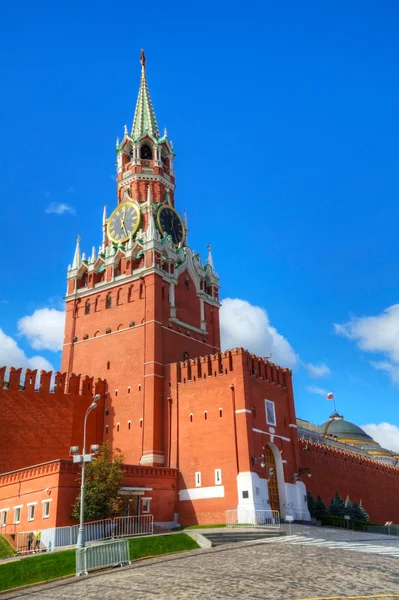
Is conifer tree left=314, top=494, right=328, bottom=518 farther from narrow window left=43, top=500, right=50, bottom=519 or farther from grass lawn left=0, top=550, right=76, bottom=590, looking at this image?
grass lawn left=0, top=550, right=76, bottom=590

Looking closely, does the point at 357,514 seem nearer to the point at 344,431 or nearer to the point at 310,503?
the point at 310,503

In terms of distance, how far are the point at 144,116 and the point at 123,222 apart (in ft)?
47.9

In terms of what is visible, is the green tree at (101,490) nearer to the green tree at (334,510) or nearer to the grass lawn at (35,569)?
the grass lawn at (35,569)

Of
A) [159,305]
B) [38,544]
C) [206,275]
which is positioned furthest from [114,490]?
[206,275]

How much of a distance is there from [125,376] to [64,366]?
23.6 ft

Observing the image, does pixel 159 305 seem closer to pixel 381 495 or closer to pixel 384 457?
pixel 381 495

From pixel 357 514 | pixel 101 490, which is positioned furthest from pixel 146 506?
pixel 357 514

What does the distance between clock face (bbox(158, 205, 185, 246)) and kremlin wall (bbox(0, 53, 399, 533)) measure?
14 cm

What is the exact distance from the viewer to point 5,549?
31516mm

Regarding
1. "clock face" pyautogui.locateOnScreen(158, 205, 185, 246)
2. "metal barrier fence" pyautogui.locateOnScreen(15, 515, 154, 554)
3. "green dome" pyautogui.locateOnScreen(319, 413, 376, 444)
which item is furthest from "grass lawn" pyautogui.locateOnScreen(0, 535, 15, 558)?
"green dome" pyautogui.locateOnScreen(319, 413, 376, 444)

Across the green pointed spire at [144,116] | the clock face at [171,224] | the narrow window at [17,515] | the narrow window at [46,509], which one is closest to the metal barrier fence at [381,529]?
the narrow window at [46,509]

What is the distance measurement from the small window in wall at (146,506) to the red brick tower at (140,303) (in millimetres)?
4019

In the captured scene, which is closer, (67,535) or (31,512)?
(67,535)

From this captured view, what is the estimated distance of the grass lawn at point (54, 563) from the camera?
23172 mm
